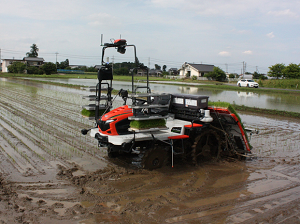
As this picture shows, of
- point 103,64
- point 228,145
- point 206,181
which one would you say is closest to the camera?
point 206,181

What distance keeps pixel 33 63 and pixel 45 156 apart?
76640mm

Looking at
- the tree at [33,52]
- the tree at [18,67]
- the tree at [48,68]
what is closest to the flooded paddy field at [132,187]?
the tree at [48,68]

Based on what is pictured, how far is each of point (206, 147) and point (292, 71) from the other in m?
39.4

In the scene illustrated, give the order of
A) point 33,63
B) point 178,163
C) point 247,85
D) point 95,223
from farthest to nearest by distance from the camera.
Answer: point 33,63 → point 247,85 → point 178,163 → point 95,223

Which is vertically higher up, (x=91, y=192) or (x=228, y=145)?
(x=228, y=145)

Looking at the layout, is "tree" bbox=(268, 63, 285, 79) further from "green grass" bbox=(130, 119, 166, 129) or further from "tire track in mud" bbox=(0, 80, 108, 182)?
"green grass" bbox=(130, 119, 166, 129)

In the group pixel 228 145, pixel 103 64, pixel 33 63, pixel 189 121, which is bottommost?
pixel 228 145

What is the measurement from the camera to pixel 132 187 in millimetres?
5027

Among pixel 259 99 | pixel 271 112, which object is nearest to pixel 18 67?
pixel 259 99

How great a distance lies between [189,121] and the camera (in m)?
6.67

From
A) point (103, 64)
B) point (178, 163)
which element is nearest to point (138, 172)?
point (178, 163)

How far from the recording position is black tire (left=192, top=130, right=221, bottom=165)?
6328 mm

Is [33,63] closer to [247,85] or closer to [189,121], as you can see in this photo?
[247,85]

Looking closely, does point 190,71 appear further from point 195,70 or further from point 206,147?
point 206,147
